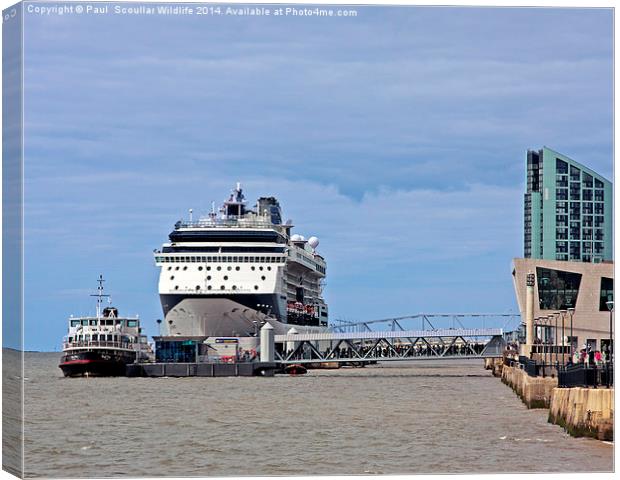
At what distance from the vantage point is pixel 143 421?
3384 centimetres

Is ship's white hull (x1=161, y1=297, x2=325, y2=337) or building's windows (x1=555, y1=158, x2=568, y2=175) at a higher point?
building's windows (x1=555, y1=158, x2=568, y2=175)

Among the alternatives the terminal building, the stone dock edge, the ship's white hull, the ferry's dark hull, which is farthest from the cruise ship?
the stone dock edge

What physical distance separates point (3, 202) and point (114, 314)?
54.8 meters

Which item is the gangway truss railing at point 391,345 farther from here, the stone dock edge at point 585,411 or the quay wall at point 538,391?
the stone dock edge at point 585,411

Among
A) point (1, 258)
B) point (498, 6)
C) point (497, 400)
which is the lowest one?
point (497, 400)

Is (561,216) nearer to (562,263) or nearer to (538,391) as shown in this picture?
(562,263)

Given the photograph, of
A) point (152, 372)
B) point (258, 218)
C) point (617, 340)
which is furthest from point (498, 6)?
point (258, 218)

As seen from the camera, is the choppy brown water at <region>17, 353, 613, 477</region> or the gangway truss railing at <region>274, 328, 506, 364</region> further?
the gangway truss railing at <region>274, 328, 506, 364</region>

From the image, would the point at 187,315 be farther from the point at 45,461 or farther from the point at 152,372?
the point at 45,461

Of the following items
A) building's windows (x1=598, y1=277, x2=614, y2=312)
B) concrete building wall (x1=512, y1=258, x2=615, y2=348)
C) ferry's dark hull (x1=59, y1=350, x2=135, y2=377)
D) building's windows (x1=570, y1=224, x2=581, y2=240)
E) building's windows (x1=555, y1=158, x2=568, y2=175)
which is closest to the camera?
building's windows (x1=555, y1=158, x2=568, y2=175)

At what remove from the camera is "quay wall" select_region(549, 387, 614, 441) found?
24.4m

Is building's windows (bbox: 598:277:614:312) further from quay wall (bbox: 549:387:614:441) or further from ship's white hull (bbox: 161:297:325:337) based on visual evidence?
quay wall (bbox: 549:387:614:441)

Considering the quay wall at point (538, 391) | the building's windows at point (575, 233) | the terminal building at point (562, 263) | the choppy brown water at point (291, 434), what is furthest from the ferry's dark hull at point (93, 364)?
the quay wall at point (538, 391)

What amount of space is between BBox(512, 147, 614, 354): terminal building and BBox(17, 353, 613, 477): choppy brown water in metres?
14.7
